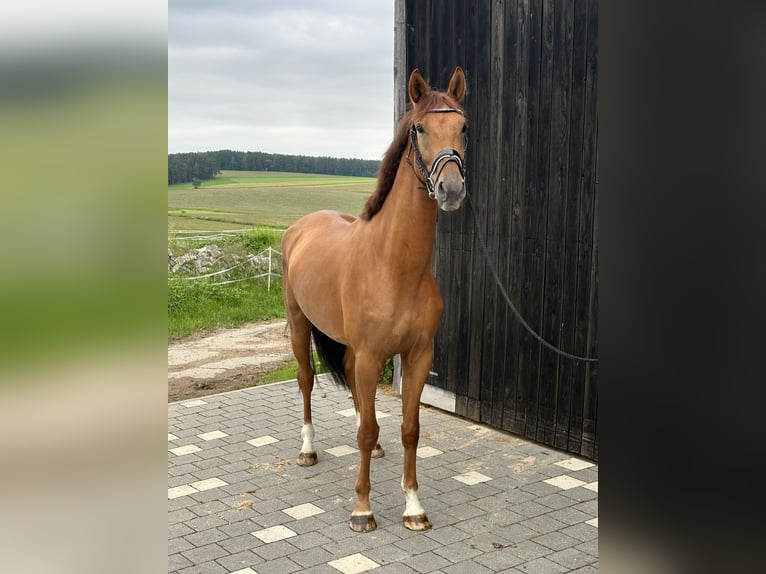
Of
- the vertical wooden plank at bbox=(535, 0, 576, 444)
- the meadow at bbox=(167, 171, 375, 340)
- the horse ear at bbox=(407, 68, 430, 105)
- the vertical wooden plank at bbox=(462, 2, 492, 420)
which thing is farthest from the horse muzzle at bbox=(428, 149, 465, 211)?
the meadow at bbox=(167, 171, 375, 340)

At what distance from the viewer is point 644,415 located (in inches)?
20.1

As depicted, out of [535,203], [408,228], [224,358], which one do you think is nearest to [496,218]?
[535,203]

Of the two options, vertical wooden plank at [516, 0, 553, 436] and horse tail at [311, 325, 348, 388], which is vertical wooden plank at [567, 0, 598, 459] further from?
horse tail at [311, 325, 348, 388]

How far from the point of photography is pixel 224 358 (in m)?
7.38

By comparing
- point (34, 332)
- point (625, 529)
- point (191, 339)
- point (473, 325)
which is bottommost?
point (191, 339)

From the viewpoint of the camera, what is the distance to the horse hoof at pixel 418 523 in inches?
135

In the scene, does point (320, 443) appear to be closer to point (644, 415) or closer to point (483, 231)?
point (483, 231)

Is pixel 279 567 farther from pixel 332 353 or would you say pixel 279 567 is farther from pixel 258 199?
pixel 258 199

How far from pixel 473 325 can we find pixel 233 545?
2.33 metres

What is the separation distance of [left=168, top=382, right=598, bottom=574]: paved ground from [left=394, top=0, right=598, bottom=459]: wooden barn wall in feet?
1.09

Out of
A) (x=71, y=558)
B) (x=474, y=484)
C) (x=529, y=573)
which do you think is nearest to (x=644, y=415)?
(x=71, y=558)

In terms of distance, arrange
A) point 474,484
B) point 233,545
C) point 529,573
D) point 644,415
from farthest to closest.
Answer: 1. point 474,484
2. point 233,545
3. point 529,573
4. point 644,415

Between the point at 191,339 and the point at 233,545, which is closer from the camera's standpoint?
the point at 233,545

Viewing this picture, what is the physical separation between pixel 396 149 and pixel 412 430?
1419mm
